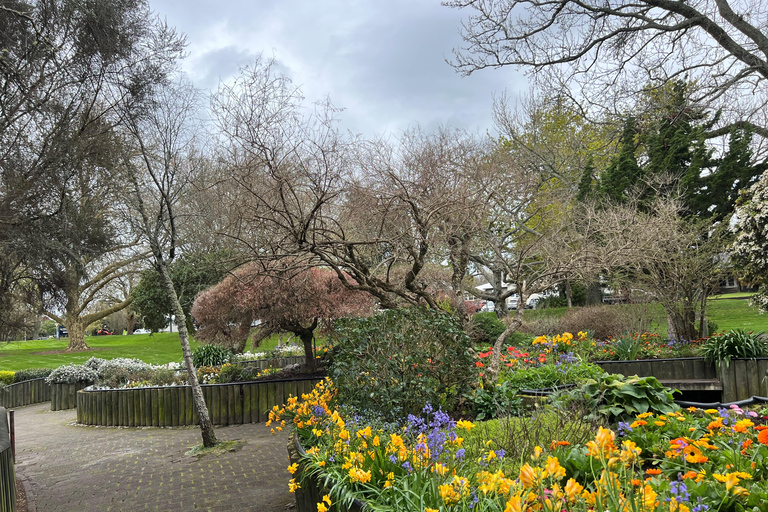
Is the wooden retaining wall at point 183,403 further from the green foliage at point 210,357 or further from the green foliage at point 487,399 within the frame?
the green foliage at point 487,399

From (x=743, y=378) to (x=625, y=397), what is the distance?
4.78m

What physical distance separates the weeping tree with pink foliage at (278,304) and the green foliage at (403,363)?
4.50 metres

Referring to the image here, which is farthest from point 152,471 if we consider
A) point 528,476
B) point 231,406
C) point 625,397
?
point 528,476

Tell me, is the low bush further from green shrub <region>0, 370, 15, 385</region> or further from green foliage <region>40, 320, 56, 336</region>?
green foliage <region>40, 320, 56, 336</region>

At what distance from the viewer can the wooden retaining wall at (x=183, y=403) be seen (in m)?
9.20

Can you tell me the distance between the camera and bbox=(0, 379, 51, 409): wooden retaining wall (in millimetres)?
13828

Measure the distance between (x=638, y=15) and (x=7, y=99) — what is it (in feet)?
34.1

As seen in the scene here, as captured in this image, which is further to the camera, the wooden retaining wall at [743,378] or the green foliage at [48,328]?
the green foliage at [48,328]

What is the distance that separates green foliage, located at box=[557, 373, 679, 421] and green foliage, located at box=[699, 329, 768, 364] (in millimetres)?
4396

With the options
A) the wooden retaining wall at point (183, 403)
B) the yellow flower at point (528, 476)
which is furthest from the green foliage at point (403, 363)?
the wooden retaining wall at point (183, 403)

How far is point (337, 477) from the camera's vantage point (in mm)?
3053

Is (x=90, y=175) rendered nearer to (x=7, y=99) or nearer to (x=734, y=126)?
(x=7, y=99)

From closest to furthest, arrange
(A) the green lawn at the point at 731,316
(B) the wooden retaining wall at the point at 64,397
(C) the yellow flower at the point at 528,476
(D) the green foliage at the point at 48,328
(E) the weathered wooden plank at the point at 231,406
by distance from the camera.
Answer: (C) the yellow flower at the point at 528,476
(E) the weathered wooden plank at the point at 231,406
(B) the wooden retaining wall at the point at 64,397
(A) the green lawn at the point at 731,316
(D) the green foliage at the point at 48,328

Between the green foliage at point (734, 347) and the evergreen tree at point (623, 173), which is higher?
the evergreen tree at point (623, 173)
